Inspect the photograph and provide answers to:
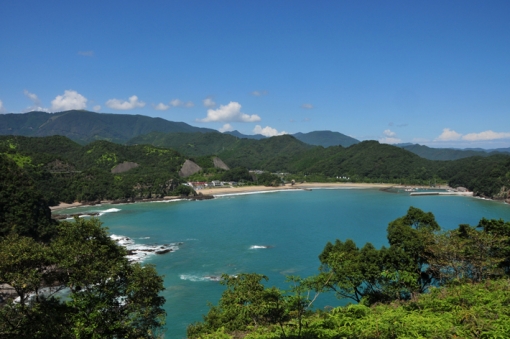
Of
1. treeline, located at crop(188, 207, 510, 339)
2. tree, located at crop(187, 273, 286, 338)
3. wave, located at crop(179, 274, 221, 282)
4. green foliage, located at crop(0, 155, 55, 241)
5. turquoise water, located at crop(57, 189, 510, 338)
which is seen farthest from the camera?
green foliage, located at crop(0, 155, 55, 241)

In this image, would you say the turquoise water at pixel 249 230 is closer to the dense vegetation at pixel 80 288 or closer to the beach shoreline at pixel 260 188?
the beach shoreline at pixel 260 188

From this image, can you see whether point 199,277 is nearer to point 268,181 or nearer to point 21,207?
point 21,207

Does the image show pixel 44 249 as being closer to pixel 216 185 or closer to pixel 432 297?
pixel 432 297

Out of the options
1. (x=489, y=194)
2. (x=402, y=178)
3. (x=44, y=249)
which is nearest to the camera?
(x=44, y=249)

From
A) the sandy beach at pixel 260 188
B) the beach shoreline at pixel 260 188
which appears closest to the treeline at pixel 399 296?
the beach shoreline at pixel 260 188

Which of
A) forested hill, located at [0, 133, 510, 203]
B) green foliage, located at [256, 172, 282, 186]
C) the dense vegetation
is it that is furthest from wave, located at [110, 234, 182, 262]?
green foliage, located at [256, 172, 282, 186]

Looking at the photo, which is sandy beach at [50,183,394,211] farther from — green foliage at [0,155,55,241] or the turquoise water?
green foliage at [0,155,55,241]

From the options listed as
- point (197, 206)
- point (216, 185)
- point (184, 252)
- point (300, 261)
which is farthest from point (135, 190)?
point (300, 261)
